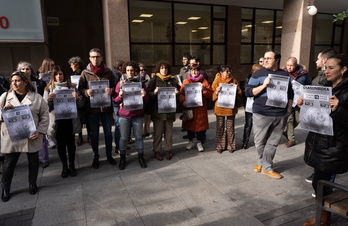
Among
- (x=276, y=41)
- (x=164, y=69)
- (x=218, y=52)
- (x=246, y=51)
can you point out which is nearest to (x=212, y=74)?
(x=218, y=52)

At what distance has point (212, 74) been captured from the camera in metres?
12.8

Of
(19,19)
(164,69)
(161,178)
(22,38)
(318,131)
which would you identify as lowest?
(161,178)

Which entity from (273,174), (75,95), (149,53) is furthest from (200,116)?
(149,53)

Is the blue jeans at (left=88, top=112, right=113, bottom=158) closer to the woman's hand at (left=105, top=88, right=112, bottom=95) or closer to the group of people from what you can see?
the group of people

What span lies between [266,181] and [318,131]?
5.65 feet

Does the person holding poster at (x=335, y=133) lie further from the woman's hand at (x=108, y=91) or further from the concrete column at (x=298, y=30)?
the concrete column at (x=298, y=30)

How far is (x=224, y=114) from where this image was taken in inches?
227

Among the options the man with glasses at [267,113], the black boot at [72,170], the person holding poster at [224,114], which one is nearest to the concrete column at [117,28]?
the person holding poster at [224,114]

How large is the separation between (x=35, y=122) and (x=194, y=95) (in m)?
3.04

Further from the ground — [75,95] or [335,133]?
[75,95]

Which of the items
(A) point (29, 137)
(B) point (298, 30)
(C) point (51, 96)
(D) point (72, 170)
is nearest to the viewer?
(A) point (29, 137)

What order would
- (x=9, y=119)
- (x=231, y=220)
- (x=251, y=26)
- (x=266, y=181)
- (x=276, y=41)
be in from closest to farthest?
(x=231, y=220) < (x=9, y=119) < (x=266, y=181) < (x=251, y=26) < (x=276, y=41)

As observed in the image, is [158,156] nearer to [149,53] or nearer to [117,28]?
[117,28]

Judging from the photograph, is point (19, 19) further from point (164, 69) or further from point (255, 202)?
point (255, 202)
